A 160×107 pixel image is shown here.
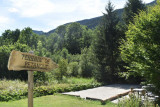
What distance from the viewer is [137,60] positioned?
6504mm

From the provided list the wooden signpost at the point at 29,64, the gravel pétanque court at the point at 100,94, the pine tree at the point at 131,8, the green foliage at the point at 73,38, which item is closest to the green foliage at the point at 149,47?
the gravel pétanque court at the point at 100,94

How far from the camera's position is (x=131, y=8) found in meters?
16.5

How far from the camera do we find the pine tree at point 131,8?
639 inches

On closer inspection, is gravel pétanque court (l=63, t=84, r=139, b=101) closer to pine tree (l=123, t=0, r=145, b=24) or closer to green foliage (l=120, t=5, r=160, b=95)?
green foliage (l=120, t=5, r=160, b=95)

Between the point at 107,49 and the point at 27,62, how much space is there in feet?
42.4

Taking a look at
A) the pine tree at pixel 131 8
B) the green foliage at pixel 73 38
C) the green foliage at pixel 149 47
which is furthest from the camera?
the green foliage at pixel 73 38

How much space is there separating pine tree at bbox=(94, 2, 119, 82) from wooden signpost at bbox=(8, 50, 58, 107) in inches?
478

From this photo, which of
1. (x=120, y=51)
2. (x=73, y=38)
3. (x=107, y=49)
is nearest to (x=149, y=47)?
(x=120, y=51)

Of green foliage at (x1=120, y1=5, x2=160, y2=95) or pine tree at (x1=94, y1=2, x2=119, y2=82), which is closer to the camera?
green foliage at (x1=120, y1=5, x2=160, y2=95)

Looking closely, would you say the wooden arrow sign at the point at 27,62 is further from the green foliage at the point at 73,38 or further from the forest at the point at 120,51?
the green foliage at the point at 73,38

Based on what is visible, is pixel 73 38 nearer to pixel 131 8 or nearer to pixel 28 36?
pixel 28 36

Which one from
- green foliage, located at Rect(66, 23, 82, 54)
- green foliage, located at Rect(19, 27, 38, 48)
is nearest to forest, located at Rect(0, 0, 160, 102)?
green foliage, located at Rect(19, 27, 38, 48)

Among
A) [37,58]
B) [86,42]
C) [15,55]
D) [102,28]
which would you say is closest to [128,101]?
[37,58]

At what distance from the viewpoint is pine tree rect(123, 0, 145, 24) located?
16234 mm
